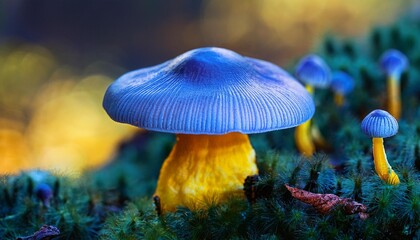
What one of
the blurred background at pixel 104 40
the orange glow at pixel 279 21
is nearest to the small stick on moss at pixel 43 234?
the blurred background at pixel 104 40

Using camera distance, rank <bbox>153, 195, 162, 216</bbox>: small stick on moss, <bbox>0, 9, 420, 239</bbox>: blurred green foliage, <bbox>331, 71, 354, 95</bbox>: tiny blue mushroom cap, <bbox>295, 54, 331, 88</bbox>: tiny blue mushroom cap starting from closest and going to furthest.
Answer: <bbox>0, 9, 420, 239</bbox>: blurred green foliage → <bbox>153, 195, 162, 216</bbox>: small stick on moss → <bbox>295, 54, 331, 88</bbox>: tiny blue mushroom cap → <bbox>331, 71, 354, 95</bbox>: tiny blue mushroom cap

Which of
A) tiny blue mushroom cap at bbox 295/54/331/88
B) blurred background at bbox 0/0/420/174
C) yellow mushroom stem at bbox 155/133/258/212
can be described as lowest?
yellow mushroom stem at bbox 155/133/258/212

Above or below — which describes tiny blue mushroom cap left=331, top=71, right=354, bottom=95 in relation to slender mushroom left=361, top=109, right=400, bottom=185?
above

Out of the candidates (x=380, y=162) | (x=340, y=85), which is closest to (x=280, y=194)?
(x=380, y=162)

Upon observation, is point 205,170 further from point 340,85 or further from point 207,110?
point 340,85

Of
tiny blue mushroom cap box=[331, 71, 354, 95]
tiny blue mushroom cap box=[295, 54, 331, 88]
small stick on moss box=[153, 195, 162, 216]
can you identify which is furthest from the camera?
tiny blue mushroom cap box=[331, 71, 354, 95]

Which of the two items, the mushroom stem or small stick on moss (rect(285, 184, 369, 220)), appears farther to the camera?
the mushroom stem

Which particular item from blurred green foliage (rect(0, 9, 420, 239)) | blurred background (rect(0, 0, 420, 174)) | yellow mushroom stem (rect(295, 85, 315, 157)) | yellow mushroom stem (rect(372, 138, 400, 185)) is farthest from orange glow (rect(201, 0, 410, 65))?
yellow mushroom stem (rect(372, 138, 400, 185))

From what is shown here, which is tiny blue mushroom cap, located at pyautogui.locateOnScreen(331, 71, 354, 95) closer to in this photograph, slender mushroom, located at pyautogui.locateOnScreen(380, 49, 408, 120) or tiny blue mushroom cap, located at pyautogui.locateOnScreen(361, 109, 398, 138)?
slender mushroom, located at pyautogui.locateOnScreen(380, 49, 408, 120)
